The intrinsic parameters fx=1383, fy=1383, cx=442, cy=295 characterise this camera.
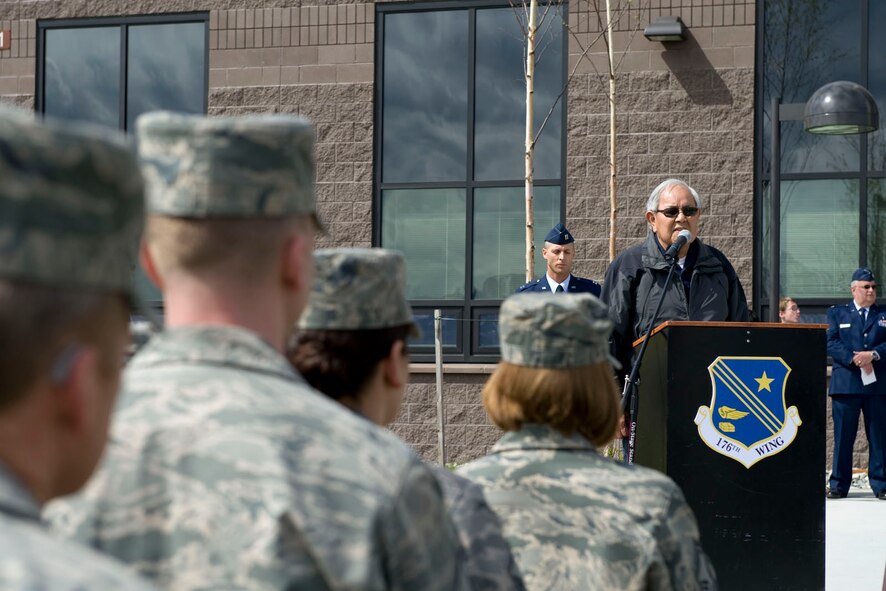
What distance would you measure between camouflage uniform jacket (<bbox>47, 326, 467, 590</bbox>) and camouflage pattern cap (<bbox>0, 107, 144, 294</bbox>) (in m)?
0.45

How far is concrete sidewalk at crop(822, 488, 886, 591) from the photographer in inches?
279

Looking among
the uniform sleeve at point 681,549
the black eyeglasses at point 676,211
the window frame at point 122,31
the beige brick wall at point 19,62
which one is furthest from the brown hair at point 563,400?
the beige brick wall at point 19,62

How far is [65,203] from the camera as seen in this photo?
1154 mm

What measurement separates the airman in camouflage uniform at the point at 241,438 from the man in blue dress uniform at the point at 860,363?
405 inches

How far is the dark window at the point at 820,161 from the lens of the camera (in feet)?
40.5

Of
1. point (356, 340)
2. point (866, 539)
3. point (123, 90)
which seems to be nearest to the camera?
point (356, 340)

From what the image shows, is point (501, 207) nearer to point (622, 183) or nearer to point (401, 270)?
point (622, 183)

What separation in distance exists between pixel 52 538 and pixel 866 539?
8195 millimetres

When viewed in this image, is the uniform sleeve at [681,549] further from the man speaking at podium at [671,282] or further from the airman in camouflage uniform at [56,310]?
the man speaking at podium at [671,282]

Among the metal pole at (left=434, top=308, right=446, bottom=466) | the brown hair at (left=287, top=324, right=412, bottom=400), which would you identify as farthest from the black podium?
the metal pole at (left=434, top=308, right=446, bottom=466)

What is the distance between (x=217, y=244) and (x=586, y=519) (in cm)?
124

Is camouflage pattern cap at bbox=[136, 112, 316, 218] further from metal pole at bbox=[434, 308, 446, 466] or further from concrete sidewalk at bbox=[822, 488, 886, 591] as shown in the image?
metal pole at bbox=[434, 308, 446, 466]

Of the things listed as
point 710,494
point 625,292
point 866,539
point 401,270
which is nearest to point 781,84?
point 866,539

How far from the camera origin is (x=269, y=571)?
162cm
